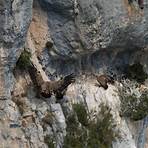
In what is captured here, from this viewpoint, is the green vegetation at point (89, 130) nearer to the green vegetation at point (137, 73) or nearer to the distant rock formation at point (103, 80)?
the distant rock formation at point (103, 80)

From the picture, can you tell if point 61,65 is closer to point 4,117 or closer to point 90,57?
point 90,57

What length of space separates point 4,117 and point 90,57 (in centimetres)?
622

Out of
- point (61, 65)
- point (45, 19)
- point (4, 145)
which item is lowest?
point (4, 145)

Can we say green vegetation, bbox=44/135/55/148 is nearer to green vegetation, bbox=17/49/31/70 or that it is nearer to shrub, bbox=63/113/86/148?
shrub, bbox=63/113/86/148

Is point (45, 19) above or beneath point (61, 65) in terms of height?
above

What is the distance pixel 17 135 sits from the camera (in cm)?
1764

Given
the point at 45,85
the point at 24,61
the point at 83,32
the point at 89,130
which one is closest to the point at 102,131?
the point at 89,130

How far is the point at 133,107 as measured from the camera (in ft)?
74.4

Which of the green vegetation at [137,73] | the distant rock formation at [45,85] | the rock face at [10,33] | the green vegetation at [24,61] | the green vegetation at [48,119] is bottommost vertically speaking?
the green vegetation at [137,73]

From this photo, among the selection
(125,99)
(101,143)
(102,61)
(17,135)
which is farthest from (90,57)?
(17,135)

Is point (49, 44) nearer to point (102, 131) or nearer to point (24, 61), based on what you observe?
point (24, 61)

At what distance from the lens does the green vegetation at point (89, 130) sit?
1920 cm

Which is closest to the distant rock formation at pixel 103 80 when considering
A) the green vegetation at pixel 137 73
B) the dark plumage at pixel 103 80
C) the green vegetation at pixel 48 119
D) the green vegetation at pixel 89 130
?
the dark plumage at pixel 103 80

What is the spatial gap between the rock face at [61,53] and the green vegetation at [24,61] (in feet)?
1.15
